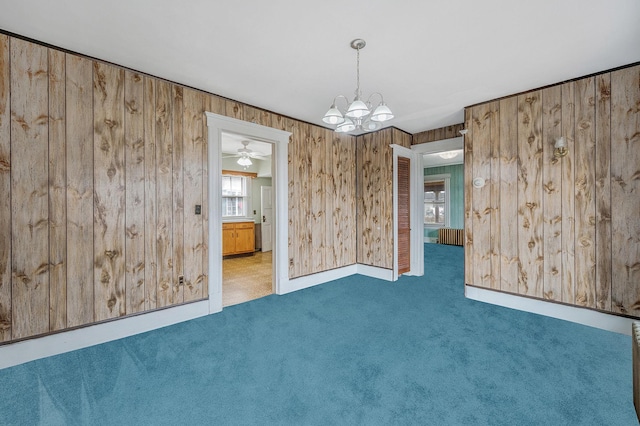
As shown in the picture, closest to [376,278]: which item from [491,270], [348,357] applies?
[491,270]

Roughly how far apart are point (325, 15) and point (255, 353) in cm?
278

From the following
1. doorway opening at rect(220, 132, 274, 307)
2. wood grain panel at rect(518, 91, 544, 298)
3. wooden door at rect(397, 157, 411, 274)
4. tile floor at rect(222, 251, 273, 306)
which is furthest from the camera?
doorway opening at rect(220, 132, 274, 307)

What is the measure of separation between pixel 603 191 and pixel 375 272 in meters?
3.14

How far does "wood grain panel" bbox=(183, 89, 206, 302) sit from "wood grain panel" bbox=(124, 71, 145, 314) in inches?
16.7

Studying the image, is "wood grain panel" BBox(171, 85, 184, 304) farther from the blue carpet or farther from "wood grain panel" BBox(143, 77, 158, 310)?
the blue carpet

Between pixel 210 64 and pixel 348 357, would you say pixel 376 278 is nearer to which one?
pixel 348 357

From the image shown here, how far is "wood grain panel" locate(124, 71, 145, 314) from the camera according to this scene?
2703 millimetres

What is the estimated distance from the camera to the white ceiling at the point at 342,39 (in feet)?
6.25

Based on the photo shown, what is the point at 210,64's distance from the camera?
2.62 meters

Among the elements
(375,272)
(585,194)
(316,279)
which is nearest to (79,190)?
(316,279)

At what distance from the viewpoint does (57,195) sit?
7.73 feet

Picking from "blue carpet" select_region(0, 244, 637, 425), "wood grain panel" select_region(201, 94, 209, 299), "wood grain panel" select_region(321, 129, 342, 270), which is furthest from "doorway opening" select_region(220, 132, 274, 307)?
"blue carpet" select_region(0, 244, 637, 425)

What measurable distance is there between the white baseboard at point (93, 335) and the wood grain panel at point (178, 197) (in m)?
0.18

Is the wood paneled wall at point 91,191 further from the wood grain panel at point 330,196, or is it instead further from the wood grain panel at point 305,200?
the wood grain panel at point 330,196
